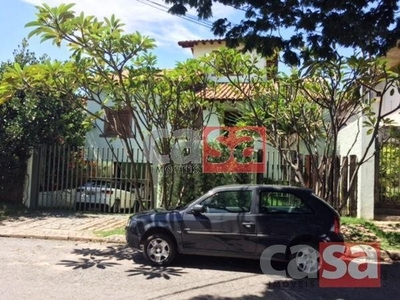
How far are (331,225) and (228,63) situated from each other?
4.55 m

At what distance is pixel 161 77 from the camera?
9.40 metres

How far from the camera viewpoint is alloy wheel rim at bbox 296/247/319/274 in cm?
641

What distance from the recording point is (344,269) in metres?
6.78

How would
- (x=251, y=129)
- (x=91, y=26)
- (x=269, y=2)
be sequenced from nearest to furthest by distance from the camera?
(x=269, y=2)
(x=91, y=26)
(x=251, y=129)

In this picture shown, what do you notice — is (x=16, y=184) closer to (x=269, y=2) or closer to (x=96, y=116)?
(x=96, y=116)

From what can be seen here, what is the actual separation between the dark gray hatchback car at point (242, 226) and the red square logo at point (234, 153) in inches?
207

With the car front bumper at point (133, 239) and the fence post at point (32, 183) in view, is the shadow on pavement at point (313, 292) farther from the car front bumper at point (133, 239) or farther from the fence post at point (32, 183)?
the fence post at point (32, 183)

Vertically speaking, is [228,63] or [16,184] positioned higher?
[228,63]

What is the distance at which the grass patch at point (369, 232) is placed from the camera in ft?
28.0

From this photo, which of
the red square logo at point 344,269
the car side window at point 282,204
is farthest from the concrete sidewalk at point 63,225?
the red square logo at point 344,269

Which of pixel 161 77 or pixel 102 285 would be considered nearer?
pixel 102 285

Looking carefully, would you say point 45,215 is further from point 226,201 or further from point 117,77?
point 226,201

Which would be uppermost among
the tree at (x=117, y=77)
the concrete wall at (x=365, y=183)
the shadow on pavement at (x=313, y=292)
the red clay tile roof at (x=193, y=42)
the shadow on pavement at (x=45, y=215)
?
A: the red clay tile roof at (x=193, y=42)

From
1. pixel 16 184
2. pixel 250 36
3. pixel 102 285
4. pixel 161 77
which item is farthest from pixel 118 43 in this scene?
pixel 16 184
